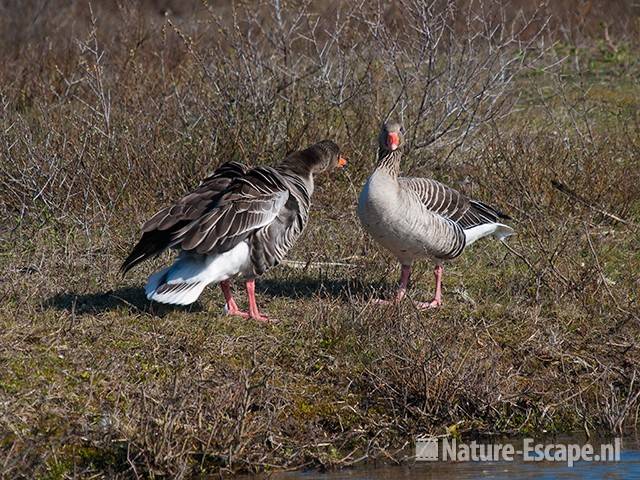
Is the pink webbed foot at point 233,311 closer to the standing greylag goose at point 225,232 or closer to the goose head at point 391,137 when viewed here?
the standing greylag goose at point 225,232

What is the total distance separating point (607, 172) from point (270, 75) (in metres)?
3.05

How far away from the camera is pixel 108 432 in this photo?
5.79 m

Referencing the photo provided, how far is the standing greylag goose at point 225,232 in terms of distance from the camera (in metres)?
7.15

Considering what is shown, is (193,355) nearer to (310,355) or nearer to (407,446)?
(310,355)

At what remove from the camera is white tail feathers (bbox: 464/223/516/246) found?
8.32 meters

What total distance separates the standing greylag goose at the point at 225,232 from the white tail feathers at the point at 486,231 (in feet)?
4.01

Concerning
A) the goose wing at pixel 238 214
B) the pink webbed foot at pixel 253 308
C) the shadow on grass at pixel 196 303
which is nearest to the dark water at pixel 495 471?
the shadow on grass at pixel 196 303

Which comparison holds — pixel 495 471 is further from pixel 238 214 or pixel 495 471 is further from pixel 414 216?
pixel 238 214

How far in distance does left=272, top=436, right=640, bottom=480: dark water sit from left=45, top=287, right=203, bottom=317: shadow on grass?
6.05 feet

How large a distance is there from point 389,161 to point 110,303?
211cm

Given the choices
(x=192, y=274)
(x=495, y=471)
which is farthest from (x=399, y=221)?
(x=495, y=471)

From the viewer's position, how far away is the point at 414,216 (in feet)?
25.6

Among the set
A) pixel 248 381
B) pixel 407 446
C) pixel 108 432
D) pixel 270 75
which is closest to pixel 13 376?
pixel 108 432

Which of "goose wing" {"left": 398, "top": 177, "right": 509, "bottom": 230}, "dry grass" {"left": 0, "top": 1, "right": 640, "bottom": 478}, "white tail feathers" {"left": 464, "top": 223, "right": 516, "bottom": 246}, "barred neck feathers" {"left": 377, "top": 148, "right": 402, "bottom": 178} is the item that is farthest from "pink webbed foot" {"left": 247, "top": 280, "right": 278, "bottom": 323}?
"white tail feathers" {"left": 464, "top": 223, "right": 516, "bottom": 246}
